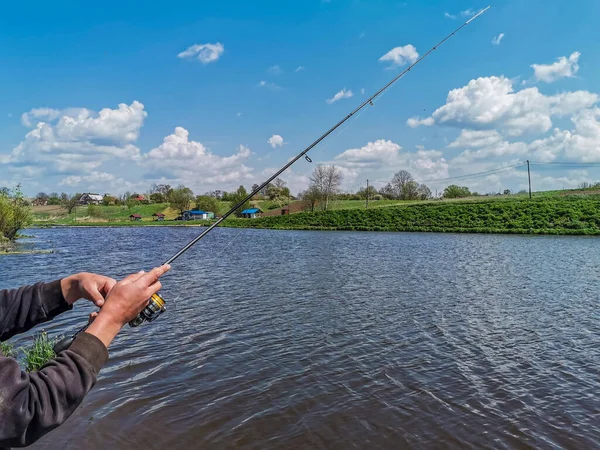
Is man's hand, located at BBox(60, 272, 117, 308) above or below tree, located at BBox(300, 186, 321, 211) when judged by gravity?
below

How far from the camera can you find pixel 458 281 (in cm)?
1900

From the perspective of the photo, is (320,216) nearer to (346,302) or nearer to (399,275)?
(399,275)

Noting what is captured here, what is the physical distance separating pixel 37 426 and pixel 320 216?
263 feet

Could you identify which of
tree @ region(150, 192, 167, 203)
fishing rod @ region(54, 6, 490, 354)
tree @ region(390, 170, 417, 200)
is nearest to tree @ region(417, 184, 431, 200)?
tree @ region(390, 170, 417, 200)

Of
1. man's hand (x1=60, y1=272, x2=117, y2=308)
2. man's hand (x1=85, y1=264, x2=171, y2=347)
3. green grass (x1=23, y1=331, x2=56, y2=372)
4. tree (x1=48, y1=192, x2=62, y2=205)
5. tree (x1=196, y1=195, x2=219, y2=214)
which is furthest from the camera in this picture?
tree (x1=48, y1=192, x2=62, y2=205)

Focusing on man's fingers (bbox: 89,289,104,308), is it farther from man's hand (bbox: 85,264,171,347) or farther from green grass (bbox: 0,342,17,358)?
green grass (bbox: 0,342,17,358)

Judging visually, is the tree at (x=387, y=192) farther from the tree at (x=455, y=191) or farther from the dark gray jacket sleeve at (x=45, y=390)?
the dark gray jacket sleeve at (x=45, y=390)

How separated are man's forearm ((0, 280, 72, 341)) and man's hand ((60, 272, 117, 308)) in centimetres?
5

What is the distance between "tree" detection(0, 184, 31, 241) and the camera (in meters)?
36.5

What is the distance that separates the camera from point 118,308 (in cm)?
222

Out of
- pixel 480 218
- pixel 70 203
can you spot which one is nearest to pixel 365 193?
pixel 480 218

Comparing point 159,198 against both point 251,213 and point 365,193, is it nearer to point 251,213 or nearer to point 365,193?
point 251,213

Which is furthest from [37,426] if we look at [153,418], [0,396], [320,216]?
[320,216]

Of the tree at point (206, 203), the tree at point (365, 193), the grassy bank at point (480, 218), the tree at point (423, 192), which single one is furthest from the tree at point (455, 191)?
the tree at point (206, 203)
